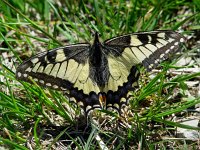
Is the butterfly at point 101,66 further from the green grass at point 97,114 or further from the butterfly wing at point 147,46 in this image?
the green grass at point 97,114

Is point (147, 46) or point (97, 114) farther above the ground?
point (147, 46)

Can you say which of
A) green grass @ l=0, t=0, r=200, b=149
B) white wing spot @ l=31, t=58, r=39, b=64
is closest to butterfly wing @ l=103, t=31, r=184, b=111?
green grass @ l=0, t=0, r=200, b=149

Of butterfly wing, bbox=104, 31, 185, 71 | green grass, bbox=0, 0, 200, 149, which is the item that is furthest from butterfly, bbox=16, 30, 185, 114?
green grass, bbox=0, 0, 200, 149

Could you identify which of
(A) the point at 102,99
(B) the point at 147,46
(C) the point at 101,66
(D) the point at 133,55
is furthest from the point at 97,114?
(B) the point at 147,46

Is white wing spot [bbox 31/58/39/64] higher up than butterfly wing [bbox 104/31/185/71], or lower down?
lower down

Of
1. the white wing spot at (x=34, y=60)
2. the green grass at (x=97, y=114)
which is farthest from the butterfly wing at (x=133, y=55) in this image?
the white wing spot at (x=34, y=60)

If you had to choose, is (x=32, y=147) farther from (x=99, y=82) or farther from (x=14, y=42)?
(x=14, y=42)

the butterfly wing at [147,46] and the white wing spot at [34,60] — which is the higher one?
the butterfly wing at [147,46]

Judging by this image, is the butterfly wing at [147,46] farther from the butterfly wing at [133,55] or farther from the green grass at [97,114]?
the green grass at [97,114]

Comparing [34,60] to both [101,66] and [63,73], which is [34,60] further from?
[101,66]

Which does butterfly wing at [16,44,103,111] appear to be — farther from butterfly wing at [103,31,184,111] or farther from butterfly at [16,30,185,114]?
butterfly wing at [103,31,184,111]
